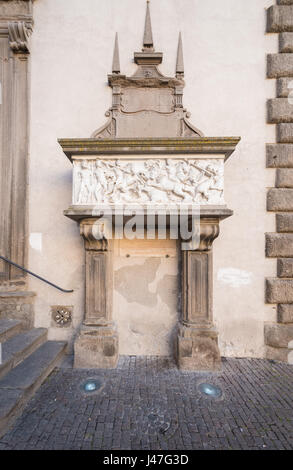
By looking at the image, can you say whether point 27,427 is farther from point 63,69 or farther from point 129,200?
point 63,69

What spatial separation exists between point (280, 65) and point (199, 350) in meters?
4.85

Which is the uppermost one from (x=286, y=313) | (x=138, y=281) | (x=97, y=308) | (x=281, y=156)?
(x=281, y=156)

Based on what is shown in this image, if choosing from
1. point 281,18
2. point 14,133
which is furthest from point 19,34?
point 281,18

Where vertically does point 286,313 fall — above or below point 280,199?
below

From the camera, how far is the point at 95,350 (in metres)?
3.33

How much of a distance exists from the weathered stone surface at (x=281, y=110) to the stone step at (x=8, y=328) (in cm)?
539

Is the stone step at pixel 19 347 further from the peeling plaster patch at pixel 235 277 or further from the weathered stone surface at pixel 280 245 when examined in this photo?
the weathered stone surface at pixel 280 245

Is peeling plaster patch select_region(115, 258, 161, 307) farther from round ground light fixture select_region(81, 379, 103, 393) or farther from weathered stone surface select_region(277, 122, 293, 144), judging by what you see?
weathered stone surface select_region(277, 122, 293, 144)

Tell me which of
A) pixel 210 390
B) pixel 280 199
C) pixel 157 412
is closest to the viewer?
pixel 157 412

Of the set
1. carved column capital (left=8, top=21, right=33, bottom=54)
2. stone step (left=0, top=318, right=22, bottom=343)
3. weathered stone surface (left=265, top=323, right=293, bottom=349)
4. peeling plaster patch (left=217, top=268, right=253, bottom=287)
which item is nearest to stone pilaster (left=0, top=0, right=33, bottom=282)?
carved column capital (left=8, top=21, right=33, bottom=54)

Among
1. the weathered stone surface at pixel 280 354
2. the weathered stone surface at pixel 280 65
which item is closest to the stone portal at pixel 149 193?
the weathered stone surface at pixel 280 354

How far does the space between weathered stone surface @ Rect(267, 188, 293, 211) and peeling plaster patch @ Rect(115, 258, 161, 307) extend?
2135mm

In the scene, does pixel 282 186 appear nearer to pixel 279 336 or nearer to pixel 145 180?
pixel 145 180

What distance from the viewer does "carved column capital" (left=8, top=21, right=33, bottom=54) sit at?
3799 millimetres
